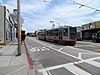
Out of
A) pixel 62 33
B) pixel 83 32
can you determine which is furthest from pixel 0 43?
pixel 83 32

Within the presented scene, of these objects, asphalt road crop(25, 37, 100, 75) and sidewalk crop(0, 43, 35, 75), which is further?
asphalt road crop(25, 37, 100, 75)

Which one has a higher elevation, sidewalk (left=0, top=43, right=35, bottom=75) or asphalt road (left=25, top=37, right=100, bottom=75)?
sidewalk (left=0, top=43, right=35, bottom=75)

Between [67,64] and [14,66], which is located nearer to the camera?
[14,66]

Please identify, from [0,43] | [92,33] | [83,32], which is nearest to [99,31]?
[92,33]

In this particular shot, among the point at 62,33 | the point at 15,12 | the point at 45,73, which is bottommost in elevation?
the point at 45,73

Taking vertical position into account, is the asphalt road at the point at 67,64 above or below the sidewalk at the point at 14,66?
below

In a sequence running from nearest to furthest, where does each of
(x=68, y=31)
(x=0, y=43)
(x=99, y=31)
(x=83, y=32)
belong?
(x=0, y=43) → (x=68, y=31) → (x=99, y=31) → (x=83, y=32)

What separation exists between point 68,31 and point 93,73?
74.7 ft

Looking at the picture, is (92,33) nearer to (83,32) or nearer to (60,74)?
(83,32)

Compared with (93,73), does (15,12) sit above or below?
above

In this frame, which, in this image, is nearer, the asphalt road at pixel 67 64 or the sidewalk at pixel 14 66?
the sidewalk at pixel 14 66

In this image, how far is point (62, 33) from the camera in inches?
1266

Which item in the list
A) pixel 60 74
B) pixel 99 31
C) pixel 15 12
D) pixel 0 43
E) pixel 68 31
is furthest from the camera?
pixel 99 31

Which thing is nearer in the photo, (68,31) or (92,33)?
(68,31)
